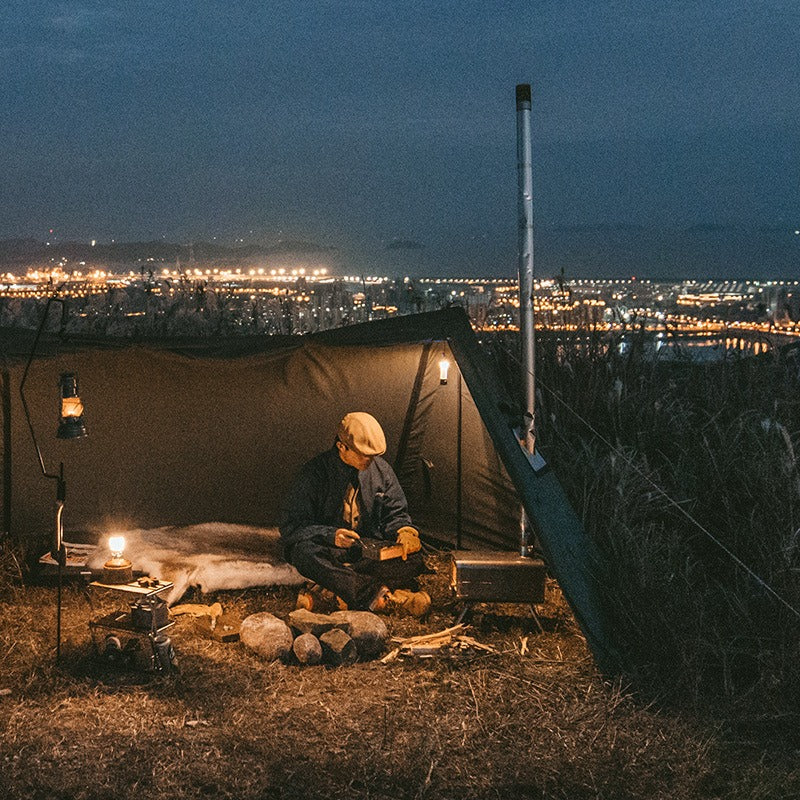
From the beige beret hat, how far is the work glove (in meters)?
0.53

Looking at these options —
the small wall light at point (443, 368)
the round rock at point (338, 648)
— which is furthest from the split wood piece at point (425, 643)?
the small wall light at point (443, 368)

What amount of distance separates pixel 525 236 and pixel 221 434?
275cm

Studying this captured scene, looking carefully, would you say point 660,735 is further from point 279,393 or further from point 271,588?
point 279,393

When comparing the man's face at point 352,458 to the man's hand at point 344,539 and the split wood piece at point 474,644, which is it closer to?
the man's hand at point 344,539

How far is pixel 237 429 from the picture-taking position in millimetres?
6668

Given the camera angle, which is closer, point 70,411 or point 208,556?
point 70,411

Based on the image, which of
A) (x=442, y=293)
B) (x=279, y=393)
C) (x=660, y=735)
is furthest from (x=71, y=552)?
(x=442, y=293)

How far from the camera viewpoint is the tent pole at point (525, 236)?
15.9 ft

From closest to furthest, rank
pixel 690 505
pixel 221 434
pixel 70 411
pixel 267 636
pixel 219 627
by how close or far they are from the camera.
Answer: pixel 70 411
pixel 267 636
pixel 219 627
pixel 690 505
pixel 221 434

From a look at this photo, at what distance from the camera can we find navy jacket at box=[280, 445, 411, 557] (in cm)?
567

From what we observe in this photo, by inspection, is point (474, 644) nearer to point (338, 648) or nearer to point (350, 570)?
point (338, 648)

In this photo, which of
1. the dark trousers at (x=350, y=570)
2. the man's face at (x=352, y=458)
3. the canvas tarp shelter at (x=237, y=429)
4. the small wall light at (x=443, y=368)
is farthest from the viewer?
the small wall light at (x=443, y=368)

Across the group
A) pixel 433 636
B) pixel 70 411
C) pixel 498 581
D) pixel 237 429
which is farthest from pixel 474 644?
pixel 237 429

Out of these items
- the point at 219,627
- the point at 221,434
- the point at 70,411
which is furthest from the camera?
the point at 221,434
